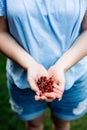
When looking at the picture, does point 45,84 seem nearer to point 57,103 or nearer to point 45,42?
point 45,42

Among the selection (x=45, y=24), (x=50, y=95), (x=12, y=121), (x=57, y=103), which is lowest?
(x=12, y=121)

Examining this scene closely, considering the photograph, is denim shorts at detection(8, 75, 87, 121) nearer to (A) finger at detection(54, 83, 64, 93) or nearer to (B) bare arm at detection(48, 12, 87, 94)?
(B) bare arm at detection(48, 12, 87, 94)

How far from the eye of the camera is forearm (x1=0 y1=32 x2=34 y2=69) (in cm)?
128

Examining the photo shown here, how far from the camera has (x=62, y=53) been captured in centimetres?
133

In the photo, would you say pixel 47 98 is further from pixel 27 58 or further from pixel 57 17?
pixel 57 17

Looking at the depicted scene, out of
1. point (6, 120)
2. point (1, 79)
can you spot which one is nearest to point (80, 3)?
point (6, 120)

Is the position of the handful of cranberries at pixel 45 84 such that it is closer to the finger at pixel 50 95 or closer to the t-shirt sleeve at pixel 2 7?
the finger at pixel 50 95

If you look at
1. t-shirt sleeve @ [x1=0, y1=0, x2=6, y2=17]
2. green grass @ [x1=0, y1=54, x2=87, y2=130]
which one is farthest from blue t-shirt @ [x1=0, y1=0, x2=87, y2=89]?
green grass @ [x1=0, y1=54, x2=87, y2=130]

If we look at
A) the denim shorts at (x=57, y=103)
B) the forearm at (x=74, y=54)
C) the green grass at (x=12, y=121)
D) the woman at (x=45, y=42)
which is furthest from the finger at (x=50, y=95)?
the green grass at (x=12, y=121)

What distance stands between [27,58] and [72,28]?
19 centimetres

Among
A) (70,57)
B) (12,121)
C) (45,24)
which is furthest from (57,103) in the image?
(12,121)

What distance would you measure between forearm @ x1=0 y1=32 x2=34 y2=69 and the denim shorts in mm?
182

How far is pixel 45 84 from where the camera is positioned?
3.91 feet

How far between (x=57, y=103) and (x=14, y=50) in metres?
0.34
